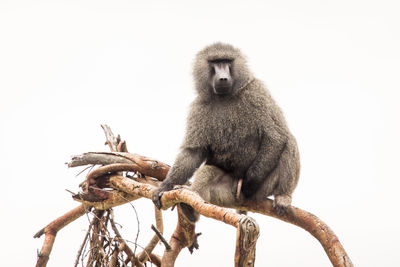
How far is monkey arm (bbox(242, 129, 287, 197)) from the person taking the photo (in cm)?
452

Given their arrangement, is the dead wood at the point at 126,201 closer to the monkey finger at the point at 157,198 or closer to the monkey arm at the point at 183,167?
the monkey finger at the point at 157,198

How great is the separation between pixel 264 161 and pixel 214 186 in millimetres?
512

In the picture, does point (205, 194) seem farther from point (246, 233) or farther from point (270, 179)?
point (246, 233)

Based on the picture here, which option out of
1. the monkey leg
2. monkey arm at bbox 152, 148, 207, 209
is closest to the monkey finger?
monkey arm at bbox 152, 148, 207, 209

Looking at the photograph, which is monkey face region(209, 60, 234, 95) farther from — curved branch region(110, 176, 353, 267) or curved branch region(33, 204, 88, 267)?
curved branch region(33, 204, 88, 267)

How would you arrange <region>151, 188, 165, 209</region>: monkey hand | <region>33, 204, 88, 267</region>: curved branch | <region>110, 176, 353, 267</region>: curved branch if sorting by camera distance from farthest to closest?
<region>33, 204, 88, 267</region>: curved branch, <region>151, 188, 165, 209</region>: monkey hand, <region>110, 176, 353, 267</region>: curved branch

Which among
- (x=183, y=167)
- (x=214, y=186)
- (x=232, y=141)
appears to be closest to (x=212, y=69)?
(x=232, y=141)

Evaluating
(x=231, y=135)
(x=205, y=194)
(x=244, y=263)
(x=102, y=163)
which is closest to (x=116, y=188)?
(x=102, y=163)

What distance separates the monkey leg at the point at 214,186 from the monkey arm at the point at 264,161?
138 mm

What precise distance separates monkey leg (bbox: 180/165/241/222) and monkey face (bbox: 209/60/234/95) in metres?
0.73

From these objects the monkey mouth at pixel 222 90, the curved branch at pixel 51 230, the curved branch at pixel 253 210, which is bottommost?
the curved branch at pixel 51 230

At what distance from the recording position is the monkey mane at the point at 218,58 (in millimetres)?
4789

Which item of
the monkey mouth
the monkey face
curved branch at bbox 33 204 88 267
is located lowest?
curved branch at bbox 33 204 88 267

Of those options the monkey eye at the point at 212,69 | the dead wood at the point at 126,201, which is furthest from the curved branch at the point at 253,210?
the monkey eye at the point at 212,69
